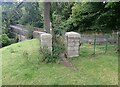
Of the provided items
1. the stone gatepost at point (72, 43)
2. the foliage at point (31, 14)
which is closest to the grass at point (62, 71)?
the stone gatepost at point (72, 43)

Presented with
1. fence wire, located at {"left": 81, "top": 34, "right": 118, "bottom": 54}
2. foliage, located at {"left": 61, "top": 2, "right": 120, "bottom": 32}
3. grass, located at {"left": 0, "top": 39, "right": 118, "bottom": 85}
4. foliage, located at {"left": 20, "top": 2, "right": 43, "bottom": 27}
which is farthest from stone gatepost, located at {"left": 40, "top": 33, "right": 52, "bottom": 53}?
foliage, located at {"left": 20, "top": 2, "right": 43, "bottom": 27}

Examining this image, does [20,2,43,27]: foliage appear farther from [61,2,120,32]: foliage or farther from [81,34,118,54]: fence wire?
[81,34,118,54]: fence wire

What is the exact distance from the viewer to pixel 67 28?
1369cm

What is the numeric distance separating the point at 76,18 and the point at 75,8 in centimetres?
64

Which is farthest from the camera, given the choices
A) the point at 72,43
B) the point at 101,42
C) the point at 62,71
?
the point at 101,42

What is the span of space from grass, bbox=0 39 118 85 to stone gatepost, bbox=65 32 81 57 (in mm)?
298

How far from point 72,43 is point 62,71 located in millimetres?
1462

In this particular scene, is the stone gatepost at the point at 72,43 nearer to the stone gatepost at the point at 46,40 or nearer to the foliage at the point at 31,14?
the stone gatepost at the point at 46,40

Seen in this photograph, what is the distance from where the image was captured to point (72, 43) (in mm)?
8172

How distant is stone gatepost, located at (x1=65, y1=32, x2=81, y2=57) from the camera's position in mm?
8116

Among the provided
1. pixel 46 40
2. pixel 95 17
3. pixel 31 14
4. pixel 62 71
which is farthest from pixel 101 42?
pixel 31 14

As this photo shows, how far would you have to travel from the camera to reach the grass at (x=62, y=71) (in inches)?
261

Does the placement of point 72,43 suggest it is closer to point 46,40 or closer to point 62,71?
point 46,40

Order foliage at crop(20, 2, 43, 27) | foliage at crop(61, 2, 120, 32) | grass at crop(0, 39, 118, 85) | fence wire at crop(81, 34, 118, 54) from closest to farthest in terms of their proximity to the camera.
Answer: grass at crop(0, 39, 118, 85), fence wire at crop(81, 34, 118, 54), foliage at crop(61, 2, 120, 32), foliage at crop(20, 2, 43, 27)
